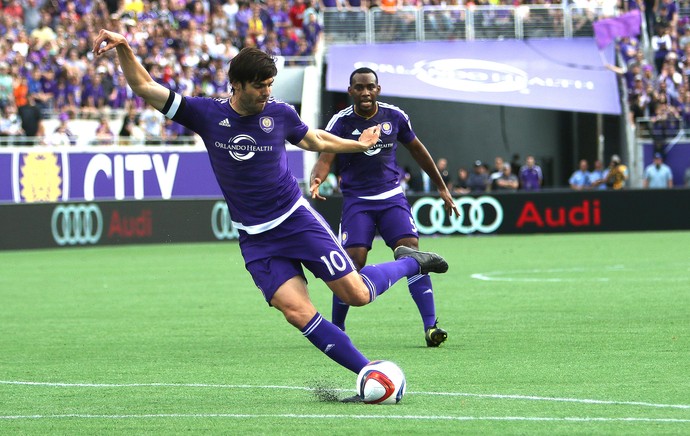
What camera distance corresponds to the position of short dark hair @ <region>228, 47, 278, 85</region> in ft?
25.9

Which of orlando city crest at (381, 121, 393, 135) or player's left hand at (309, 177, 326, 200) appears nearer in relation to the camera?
player's left hand at (309, 177, 326, 200)

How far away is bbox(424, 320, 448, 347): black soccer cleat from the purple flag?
2645cm

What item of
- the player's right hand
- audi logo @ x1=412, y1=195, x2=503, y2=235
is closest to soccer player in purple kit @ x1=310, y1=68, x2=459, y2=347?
A: the player's right hand

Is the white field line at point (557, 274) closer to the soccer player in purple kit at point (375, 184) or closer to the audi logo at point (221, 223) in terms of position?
the soccer player in purple kit at point (375, 184)

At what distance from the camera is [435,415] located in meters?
7.37

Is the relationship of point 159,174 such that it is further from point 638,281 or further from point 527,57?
point 638,281

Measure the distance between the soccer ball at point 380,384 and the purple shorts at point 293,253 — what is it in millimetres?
745

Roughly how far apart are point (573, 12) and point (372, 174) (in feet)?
88.8

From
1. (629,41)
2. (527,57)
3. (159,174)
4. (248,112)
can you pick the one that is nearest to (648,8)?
(629,41)

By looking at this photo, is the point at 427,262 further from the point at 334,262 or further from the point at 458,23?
the point at 458,23

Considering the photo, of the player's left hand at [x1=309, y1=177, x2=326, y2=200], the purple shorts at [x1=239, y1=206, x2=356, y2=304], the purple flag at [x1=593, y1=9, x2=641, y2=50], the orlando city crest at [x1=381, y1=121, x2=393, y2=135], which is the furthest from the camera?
the purple flag at [x1=593, y1=9, x2=641, y2=50]

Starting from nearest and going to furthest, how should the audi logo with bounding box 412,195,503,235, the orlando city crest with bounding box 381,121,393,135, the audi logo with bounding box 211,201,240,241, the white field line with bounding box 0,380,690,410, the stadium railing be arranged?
1. the white field line with bounding box 0,380,690,410
2. the orlando city crest with bounding box 381,121,393,135
3. the audi logo with bounding box 211,201,240,241
4. the audi logo with bounding box 412,195,503,235
5. the stadium railing

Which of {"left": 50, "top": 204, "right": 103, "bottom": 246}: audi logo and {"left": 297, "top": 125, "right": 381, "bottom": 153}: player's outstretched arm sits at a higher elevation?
{"left": 297, "top": 125, "right": 381, "bottom": 153}: player's outstretched arm

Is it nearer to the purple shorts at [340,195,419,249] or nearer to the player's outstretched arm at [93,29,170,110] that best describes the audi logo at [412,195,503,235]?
the purple shorts at [340,195,419,249]
